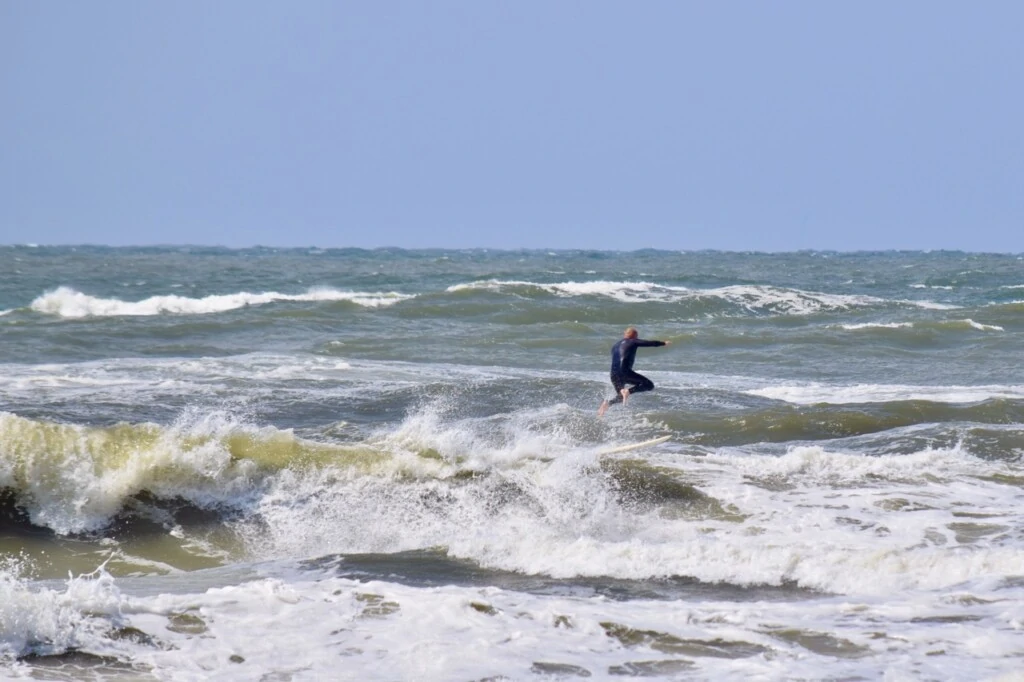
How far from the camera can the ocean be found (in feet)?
25.1

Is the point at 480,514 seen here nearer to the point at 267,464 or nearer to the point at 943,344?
the point at 267,464

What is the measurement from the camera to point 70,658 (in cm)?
733

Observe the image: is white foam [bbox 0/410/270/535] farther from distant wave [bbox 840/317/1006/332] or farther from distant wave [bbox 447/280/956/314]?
distant wave [bbox 447/280/956/314]

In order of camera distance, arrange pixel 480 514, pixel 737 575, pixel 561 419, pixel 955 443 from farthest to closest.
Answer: pixel 561 419 → pixel 955 443 → pixel 480 514 → pixel 737 575

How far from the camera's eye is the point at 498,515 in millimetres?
11539

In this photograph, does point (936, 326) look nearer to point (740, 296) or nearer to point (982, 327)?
point (982, 327)

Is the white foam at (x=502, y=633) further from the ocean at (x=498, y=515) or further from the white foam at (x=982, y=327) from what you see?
the white foam at (x=982, y=327)

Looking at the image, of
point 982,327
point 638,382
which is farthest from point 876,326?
point 638,382

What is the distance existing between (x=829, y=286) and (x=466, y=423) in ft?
119

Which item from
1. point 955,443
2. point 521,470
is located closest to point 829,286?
point 955,443

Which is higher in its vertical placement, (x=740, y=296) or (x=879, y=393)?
(x=740, y=296)

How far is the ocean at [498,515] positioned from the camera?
765 cm

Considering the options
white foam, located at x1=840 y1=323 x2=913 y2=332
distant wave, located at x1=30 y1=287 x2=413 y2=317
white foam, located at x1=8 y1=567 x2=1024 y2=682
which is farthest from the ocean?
distant wave, located at x1=30 y1=287 x2=413 y2=317

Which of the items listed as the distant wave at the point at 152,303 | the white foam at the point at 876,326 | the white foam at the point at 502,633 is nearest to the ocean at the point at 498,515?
the white foam at the point at 502,633
